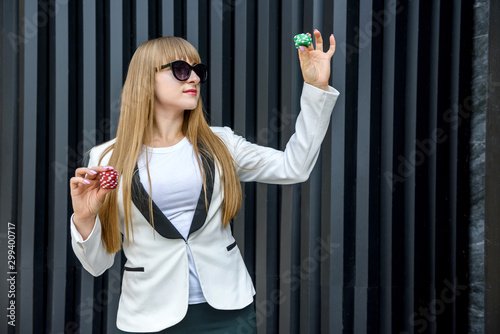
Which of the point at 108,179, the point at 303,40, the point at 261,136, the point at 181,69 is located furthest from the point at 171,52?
the point at 261,136

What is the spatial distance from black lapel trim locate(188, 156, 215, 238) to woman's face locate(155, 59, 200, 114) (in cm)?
22

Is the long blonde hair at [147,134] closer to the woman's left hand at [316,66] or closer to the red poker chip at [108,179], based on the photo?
the red poker chip at [108,179]

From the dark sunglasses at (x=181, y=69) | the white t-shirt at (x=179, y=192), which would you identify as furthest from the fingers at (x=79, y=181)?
the dark sunglasses at (x=181, y=69)

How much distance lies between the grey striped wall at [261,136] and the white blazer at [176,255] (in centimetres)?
159

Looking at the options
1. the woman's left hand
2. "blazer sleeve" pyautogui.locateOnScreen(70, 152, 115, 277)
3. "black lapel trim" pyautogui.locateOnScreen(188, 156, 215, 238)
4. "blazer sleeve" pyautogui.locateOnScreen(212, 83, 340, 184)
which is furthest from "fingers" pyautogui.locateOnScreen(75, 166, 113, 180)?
the woman's left hand

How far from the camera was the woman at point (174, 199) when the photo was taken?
5.98 ft

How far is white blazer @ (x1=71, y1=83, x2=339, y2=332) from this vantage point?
1818mm

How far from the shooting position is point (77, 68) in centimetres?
356

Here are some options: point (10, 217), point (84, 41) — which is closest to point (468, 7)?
point (84, 41)

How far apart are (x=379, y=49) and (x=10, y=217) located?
Answer: 264 cm

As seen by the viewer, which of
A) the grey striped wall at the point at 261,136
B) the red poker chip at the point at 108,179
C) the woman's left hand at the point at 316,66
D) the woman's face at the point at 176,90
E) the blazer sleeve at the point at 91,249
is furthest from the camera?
the grey striped wall at the point at 261,136

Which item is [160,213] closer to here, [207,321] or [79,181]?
[79,181]

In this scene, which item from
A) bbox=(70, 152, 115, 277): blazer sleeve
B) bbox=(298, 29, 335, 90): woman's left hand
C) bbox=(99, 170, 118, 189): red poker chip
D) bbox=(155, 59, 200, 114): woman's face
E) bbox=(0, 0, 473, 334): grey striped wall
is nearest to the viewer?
bbox=(99, 170, 118, 189): red poker chip

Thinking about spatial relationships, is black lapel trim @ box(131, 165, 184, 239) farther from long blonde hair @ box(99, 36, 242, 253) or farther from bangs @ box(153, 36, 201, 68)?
bangs @ box(153, 36, 201, 68)
